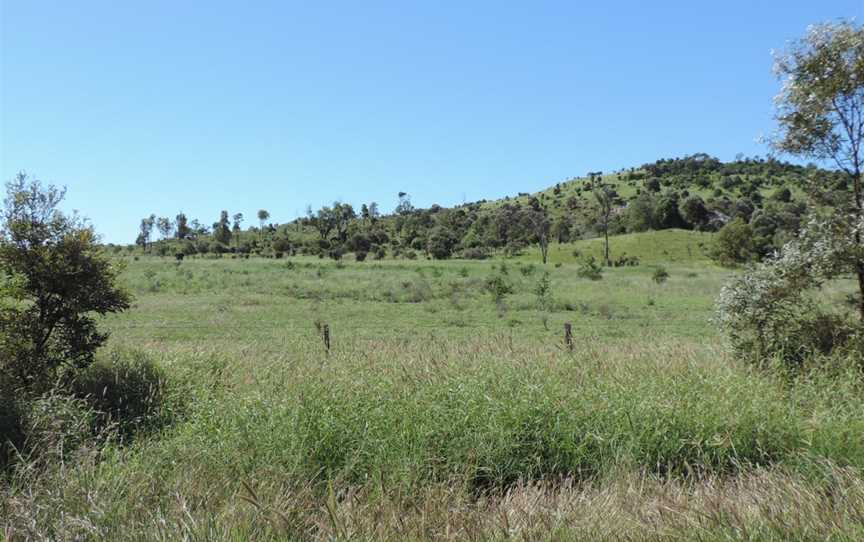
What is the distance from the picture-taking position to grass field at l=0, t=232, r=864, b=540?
179 inches

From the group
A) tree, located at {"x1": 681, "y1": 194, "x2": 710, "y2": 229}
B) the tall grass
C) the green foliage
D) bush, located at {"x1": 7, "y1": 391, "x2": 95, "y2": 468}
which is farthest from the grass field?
tree, located at {"x1": 681, "y1": 194, "x2": 710, "y2": 229}

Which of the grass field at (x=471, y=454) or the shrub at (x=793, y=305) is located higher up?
the shrub at (x=793, y=305)

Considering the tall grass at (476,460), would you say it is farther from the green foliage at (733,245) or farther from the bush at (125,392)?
the green foliage at (733,245)

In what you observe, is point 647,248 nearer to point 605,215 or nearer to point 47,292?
point 605,215

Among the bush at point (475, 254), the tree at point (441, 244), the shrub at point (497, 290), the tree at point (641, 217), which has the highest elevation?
the tree at point (641, 217)

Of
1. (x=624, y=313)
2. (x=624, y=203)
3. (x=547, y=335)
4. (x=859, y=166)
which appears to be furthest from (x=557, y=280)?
(x=624, y=203)

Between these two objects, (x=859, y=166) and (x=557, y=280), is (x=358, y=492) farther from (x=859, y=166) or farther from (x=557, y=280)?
(x=557, y=280)

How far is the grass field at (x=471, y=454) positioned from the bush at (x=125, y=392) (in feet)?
0.94

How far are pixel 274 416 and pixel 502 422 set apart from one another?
2693 mm

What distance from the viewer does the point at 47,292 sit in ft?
31.5

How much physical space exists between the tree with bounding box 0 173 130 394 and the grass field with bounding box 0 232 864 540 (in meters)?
1.25

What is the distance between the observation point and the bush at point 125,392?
8.27 metres

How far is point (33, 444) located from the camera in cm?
706

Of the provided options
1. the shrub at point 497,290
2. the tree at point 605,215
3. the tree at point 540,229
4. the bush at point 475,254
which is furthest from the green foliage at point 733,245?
the bush at point 475,254
